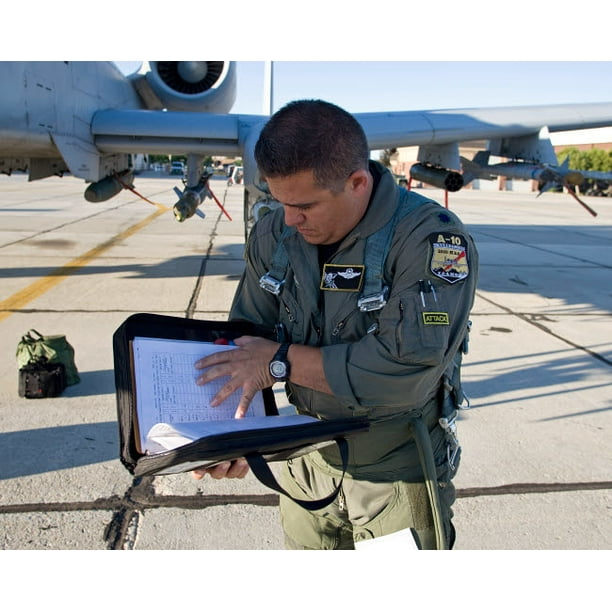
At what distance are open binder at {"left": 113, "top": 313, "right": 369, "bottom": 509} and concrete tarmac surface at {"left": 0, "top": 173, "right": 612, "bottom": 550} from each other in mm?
1284

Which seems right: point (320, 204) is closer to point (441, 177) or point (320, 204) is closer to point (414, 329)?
point (414, 329)

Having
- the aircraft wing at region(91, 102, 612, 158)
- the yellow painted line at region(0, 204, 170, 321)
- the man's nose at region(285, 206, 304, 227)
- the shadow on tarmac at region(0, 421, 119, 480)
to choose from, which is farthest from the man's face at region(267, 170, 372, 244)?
the aircraft wing at region(91, 102, 612, 158)

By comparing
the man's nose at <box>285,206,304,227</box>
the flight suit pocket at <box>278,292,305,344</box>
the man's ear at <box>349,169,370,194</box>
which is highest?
the man's ear at <box>349,169,370,194</box>

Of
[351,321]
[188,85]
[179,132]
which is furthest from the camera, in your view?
[188,85]

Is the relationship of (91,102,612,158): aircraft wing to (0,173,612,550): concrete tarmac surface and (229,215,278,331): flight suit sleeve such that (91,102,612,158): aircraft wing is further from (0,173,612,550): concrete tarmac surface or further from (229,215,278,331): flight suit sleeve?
(229,215,278,331): flight suit sleeve

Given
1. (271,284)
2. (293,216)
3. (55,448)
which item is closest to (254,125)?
(55,448)

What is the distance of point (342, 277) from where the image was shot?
1667 millimetres

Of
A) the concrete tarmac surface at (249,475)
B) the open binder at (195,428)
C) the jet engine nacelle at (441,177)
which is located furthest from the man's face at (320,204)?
the jet engine nacelle at (441,177)

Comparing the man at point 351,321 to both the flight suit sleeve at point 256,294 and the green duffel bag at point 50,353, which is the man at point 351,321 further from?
the green duffel bag at point 50,353

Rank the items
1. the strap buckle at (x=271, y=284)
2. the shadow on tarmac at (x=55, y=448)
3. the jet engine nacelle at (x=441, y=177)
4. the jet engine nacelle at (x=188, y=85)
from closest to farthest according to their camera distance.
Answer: the strap buckle at (x=271, y=284) → the shadow on tarmac at (x=55, y=448) → the jet engine nacelle at (x=441, y=177) → the jet engine nacelle at (x=188, y=85)

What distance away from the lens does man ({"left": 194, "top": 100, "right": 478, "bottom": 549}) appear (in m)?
1.50

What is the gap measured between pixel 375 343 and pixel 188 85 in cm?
1088

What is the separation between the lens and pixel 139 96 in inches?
409

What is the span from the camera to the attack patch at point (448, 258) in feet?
5.04
